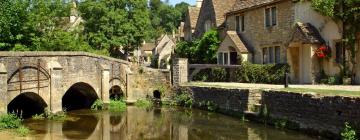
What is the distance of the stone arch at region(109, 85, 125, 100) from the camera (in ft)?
109

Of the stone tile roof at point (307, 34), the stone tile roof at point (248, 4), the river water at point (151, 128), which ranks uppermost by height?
the stone tile roof at point (248, 4)

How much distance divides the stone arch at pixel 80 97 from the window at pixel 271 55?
12263 mm

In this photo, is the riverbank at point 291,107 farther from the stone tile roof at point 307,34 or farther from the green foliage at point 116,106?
the stone tile roof at point 307,34

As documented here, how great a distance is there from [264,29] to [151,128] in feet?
47.2

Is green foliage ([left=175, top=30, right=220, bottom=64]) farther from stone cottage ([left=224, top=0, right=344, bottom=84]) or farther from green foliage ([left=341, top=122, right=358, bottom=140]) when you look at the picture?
green foliage ([left=341, top=122, right=358, bottom=140])

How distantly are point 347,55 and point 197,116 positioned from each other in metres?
8.80

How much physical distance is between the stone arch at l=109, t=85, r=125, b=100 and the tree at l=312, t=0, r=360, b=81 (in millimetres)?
14713

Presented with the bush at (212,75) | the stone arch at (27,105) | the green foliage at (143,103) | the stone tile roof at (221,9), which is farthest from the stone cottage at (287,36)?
the stone arch at (27,105)

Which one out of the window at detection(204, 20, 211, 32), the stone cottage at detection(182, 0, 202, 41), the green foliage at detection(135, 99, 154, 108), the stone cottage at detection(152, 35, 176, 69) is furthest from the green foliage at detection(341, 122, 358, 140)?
the stone cottage at detection(152, 35, 176, 69)

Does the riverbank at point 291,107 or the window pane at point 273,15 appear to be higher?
the window pane at point 273,15

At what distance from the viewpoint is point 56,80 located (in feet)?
82.4

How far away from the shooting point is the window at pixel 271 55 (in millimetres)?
33128

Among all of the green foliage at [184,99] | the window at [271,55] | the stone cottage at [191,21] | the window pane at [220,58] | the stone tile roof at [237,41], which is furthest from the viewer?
the stone cottage at [191,21]

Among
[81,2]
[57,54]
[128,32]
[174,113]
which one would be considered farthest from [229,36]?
[81,2]
